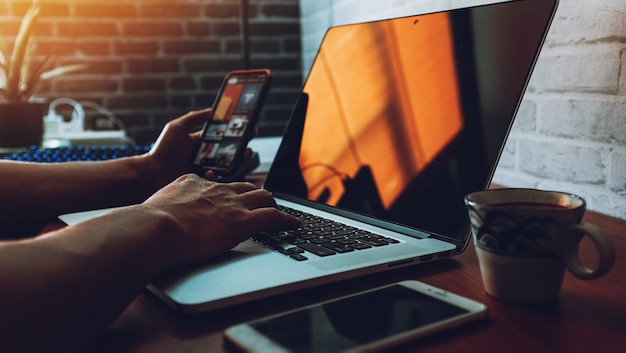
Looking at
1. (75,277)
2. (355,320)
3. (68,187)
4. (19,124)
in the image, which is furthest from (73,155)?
(355,320)

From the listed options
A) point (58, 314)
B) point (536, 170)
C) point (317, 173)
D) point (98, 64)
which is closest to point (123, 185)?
point (317, 173)

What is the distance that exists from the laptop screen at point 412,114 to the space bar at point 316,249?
13 centimetres

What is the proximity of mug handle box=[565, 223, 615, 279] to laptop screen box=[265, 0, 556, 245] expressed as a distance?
0.54 ft

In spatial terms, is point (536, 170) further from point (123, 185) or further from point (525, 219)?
point (123, 185)

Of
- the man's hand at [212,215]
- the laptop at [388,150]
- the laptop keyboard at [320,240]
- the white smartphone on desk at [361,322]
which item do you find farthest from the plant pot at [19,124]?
the white smartphone on desk at [361,322]

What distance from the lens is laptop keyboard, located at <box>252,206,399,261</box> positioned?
58cm

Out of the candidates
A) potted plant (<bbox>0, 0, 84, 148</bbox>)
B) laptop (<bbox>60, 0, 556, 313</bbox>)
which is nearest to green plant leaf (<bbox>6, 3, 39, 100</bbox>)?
potted plant (<bbox>0, 0, 84, 148</bbox>)

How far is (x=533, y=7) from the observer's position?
65 centimetres

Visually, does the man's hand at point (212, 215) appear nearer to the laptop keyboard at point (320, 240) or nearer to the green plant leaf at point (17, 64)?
the laptop keyboard at point (320, 240)

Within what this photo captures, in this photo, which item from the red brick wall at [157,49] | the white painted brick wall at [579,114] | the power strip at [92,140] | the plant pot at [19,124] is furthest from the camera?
the red brick wall at [157,49]

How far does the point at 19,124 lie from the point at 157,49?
814 mm

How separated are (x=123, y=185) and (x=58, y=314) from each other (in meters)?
0.55

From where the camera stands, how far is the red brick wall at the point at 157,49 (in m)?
2.20

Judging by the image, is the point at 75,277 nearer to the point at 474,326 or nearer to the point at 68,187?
the point at 474,326
